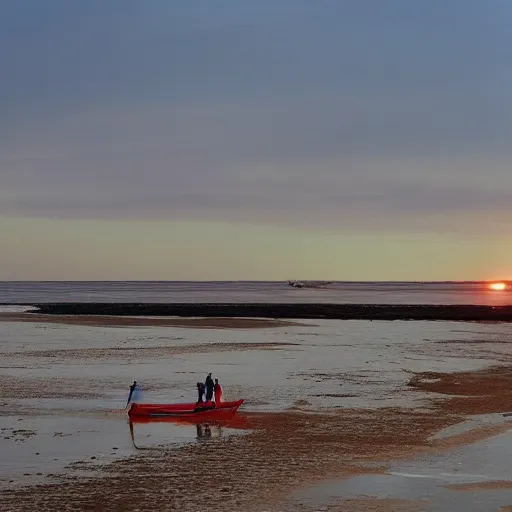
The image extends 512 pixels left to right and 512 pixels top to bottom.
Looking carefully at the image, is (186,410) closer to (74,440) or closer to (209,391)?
(209,391)

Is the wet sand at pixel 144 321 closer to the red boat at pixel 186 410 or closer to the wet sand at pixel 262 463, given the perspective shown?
the red boat at pixel 186 410

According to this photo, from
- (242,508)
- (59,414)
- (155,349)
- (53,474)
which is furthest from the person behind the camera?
(155,349)

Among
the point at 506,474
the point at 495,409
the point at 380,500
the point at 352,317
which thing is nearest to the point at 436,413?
the point at 495,409

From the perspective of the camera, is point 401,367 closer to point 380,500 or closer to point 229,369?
point 229,369

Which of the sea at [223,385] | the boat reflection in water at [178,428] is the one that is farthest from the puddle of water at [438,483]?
the boat reflection in water at [178,428]

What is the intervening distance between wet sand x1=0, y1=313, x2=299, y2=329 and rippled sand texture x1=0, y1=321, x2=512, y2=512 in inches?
882

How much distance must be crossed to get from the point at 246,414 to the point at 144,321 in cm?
6330

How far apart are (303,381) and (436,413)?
9.89m

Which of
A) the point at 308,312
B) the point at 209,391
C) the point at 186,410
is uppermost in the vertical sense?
the point at 308,312

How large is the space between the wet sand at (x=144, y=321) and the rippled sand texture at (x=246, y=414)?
22400 millimetres

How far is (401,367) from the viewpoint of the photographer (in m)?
45.4

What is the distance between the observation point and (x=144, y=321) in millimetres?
91250

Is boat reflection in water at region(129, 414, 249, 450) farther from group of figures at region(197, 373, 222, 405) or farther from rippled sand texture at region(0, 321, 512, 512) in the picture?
group of figures at region(197, 373, 222, 405)

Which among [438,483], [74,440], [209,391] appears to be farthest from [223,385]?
[438,483]
